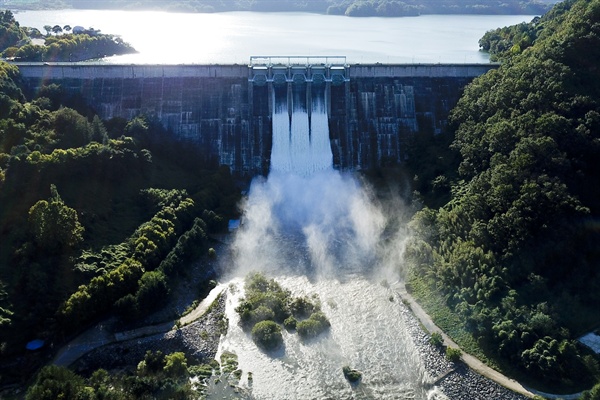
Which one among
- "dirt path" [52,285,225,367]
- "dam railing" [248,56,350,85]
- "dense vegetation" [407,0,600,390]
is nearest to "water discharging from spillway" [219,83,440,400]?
"dam railing" [248,56,350,85]

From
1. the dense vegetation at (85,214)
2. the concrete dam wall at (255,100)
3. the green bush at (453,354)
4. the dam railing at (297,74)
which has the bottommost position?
the green bush at (453,354)

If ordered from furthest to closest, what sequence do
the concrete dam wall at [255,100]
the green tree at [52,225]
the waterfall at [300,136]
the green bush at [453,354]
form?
the concrete dam wall at [255,100]
the waterfall at [300,136]
the green tree at [52,225]
the green bush at [453,354]

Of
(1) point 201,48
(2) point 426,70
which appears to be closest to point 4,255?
(2) point 426,70

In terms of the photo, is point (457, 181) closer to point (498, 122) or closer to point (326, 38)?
point (498, 122)

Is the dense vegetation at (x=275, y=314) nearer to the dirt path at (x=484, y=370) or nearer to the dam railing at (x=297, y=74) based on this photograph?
the dirt path at (x=484, y=370)

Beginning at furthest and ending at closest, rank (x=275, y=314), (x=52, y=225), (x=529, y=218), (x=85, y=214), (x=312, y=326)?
(x=85, y=214) → (x=275, y=314) → (x=529, y=218) → (x=52, y=225) → (x=312, y=326)

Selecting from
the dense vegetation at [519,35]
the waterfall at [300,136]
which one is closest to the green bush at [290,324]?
the waterfall at [300,136]

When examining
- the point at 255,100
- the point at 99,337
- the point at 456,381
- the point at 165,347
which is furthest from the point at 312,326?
the point at 255,100

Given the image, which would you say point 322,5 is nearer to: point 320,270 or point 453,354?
point 320,270
